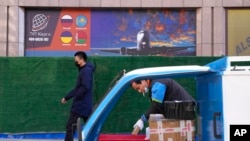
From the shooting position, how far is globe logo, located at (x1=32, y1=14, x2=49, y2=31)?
17344mm

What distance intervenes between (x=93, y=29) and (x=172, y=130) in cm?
1396

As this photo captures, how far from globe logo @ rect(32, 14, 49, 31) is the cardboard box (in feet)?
46.6

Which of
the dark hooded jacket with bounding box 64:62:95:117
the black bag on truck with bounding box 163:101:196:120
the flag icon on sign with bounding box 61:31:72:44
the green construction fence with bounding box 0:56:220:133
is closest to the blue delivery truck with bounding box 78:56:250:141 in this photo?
the black bag on truck with bounding box 163:101:196:120

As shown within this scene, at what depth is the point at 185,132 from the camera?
3660 millimetres

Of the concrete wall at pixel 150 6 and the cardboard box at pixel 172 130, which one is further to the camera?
the concrete wall at pixel 150 6

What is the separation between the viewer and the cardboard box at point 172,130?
365cm

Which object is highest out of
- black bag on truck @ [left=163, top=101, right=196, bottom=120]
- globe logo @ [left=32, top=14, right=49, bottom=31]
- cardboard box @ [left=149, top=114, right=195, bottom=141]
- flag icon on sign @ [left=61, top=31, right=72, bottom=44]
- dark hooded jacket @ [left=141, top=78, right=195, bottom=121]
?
globe logo @ [left=32, top=14, right=49, bottom=31]

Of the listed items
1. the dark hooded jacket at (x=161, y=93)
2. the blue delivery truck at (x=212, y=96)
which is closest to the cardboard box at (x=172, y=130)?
the blue delivery truck at (x=212, y=96)

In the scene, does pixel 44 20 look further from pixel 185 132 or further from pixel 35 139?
pixel 185 132

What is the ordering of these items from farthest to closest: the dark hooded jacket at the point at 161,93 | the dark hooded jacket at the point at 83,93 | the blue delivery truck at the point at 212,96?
the dark hooded jacket at the point at 83,93, the dark hooded jacket at the point at 161,93, the blue delivery truck at the point at 212,96

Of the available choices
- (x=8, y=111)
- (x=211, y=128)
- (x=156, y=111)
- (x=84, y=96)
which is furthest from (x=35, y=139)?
(x=211, y=128)

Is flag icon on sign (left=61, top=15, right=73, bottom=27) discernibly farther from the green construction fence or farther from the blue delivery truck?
the blue delivery truck

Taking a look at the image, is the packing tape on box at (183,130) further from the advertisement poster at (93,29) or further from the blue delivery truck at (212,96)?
the advertisement poster at (93,29)

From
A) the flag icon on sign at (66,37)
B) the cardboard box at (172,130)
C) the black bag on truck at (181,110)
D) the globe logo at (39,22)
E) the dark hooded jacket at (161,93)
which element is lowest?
the cardboard box at (172,130)
